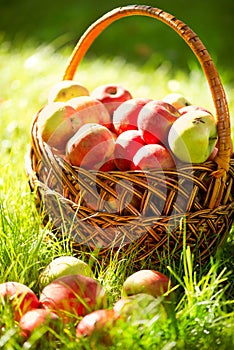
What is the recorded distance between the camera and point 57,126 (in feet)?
5.68

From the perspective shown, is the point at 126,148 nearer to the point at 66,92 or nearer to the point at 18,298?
the point at 66,92

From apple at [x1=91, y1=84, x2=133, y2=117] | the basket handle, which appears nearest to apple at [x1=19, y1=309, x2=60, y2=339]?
the basket handle

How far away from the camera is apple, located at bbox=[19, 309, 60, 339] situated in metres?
1.28

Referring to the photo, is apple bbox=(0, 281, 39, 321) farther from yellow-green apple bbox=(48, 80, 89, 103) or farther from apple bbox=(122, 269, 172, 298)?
yellow-green apple bbox=(48, 80, 89, 103)

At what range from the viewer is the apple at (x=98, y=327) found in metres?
1.24

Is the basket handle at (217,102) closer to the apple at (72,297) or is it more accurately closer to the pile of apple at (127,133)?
the pile of apple at (127,133)

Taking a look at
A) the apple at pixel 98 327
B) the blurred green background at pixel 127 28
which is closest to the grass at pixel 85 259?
the apple at pixel 98 327

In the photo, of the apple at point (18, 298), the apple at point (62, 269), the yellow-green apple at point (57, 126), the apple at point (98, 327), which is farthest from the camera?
the yellow-green apple at point (57, 126)

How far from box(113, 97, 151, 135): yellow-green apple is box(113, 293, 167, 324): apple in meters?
0.60

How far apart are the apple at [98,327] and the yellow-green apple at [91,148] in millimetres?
491

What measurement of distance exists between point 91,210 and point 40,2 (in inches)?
153

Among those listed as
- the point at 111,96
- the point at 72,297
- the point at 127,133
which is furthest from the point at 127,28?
the point at 72,297

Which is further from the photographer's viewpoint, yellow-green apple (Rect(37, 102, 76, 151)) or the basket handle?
yellow-green apple (Rect(37, 102, 76, 151))

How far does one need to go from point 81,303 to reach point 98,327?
0.12 m
